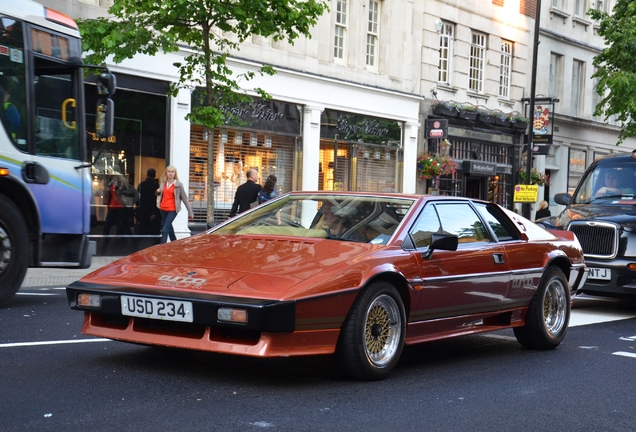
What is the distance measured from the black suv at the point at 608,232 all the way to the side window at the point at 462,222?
14.6 feet

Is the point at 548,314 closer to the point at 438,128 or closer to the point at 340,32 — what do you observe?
the point at 340,32

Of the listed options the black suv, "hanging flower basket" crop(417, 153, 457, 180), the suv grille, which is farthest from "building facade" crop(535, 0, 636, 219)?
the suv grille

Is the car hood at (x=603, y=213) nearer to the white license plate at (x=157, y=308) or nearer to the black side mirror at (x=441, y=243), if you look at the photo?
the black side mirror at (x=441, y=243)

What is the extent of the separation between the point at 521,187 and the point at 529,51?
11.0m

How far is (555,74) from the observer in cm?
3734

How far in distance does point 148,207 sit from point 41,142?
10564 millimetres

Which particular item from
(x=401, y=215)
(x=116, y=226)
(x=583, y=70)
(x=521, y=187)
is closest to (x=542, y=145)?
(x=521, y=187)

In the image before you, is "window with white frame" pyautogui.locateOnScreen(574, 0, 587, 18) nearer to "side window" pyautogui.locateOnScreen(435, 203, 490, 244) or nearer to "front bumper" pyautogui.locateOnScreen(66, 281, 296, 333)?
"side window" pyautogui.locateOnScreen(435, 203, 490, 244)

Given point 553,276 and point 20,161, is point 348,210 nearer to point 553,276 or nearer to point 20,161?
point 553,276

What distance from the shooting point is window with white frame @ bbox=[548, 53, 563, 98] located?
121ft

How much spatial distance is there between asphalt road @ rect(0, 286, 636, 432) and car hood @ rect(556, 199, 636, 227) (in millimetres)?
4117

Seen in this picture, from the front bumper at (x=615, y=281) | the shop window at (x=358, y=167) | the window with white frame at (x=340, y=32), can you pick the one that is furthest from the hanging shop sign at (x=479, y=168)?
the front bumper at (x=615, y=281)

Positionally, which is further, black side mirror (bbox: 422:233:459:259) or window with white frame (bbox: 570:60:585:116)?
window with white frame (bbox: 570:60:585:116)

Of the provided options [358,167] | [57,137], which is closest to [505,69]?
[358,167]
